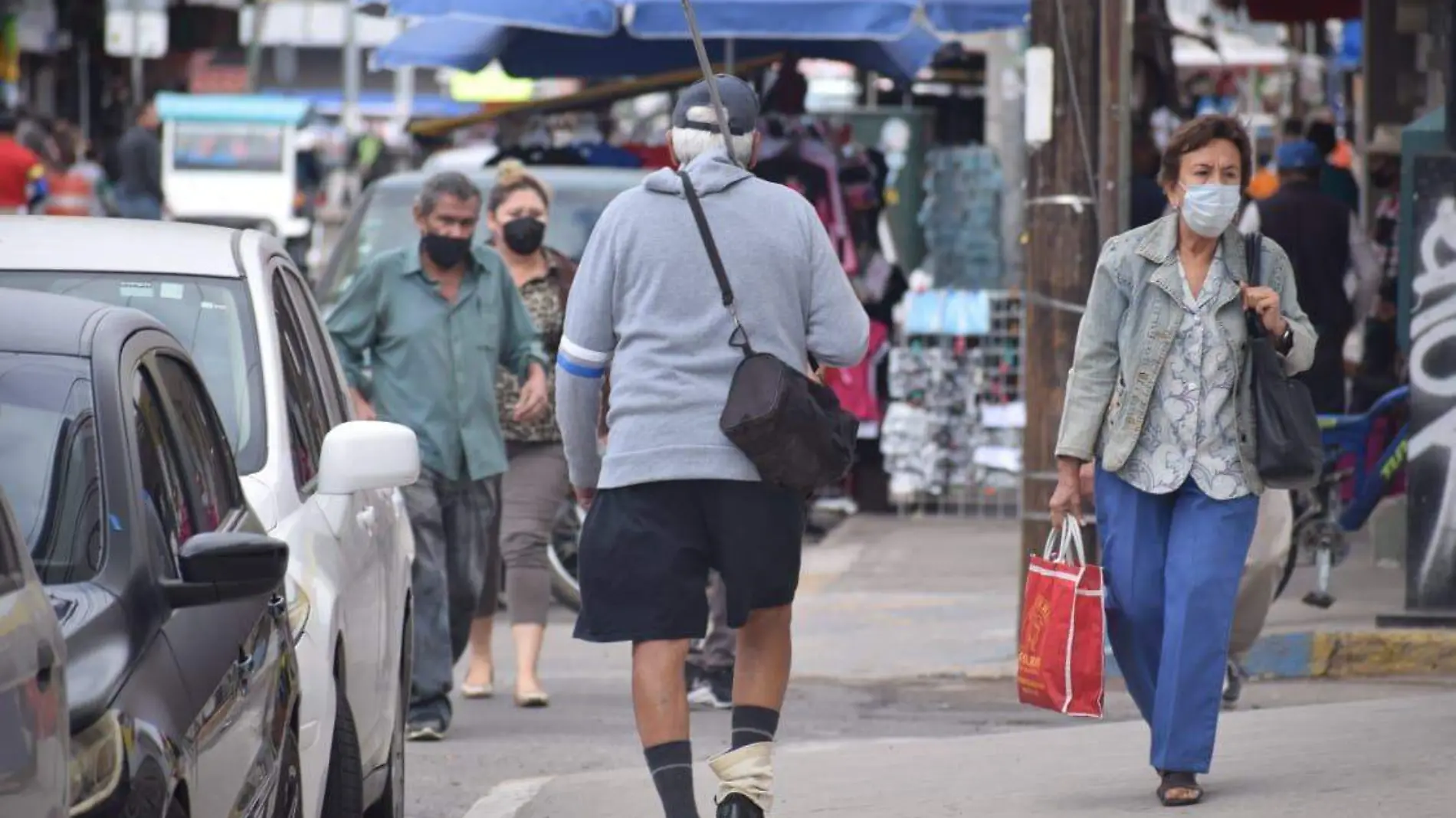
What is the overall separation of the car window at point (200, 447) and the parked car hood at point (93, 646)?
0.76 metres

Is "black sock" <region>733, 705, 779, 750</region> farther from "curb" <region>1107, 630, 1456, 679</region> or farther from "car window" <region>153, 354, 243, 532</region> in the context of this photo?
"curb" <region>1107, 630, 1456, 679</region>

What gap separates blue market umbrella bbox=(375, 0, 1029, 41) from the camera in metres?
14.7

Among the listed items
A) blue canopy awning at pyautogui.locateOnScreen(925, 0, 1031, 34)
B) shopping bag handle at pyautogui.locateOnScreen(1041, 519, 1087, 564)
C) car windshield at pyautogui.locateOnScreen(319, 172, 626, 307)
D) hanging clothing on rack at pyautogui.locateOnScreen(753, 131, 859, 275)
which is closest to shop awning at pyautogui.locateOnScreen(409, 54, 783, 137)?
hanging clothing on rack at pyautogui.locateOnScreen(753, 131, 859, 275)

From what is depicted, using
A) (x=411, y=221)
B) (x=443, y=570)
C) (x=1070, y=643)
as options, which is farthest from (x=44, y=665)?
(x=411, y=221)

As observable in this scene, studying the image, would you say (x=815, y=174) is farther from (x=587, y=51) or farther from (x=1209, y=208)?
(x=1209, y=208)

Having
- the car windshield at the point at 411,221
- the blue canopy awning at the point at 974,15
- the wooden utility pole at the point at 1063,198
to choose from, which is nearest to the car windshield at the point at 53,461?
the wooden utility pole at the point at 1063,198

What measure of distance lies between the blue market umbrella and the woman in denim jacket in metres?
7.43

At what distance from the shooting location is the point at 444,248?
9.48 m

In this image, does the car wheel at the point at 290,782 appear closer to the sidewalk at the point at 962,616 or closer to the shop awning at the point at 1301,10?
the sidewalk at the point at 962,616

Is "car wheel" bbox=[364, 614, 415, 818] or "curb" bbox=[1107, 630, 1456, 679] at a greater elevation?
"car wheel" bbox=[364, 614, 415, 818]

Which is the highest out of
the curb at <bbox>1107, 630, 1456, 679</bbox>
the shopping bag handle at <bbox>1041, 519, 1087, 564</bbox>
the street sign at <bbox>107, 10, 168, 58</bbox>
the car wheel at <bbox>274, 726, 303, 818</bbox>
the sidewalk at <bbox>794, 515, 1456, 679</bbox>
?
the street sign at <bbox>107, 10, 168, 58</bbox>

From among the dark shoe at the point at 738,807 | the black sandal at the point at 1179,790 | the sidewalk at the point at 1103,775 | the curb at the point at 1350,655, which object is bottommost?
the curb at the point at 1350,655

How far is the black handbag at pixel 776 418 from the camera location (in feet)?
20.5

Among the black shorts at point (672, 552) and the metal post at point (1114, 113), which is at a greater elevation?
the metal post at point (1114, 113)
